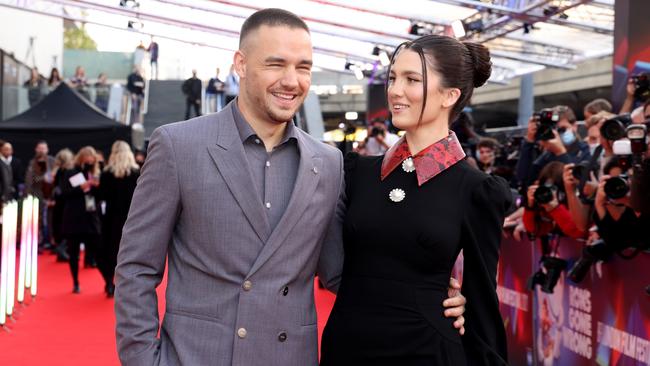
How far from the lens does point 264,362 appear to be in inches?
110

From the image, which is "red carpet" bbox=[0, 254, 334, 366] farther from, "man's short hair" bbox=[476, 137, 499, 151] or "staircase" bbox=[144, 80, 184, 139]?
"staircase" bbox=[144, 80, 184, 139]

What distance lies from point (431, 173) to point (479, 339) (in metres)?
0.52

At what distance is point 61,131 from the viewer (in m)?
17.8

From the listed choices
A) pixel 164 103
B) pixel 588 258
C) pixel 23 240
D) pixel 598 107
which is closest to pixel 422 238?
pixel 588 258

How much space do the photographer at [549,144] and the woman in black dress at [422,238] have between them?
12.4 feet

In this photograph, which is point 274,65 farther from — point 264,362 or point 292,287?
point 264,362

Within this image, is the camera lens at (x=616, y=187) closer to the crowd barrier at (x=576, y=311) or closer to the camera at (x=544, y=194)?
the crowd barrier at (x=576, y=311)

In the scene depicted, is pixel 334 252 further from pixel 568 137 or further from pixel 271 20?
pixel 568 137

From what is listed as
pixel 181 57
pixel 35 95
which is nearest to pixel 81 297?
pixel 35 95

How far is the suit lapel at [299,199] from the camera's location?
2768 mm

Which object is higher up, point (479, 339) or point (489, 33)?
point (489, 33)

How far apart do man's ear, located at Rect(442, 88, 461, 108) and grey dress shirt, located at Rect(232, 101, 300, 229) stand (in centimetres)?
48

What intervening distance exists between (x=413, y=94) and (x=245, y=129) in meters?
0.52

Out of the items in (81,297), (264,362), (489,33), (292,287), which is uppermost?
(489,33)
